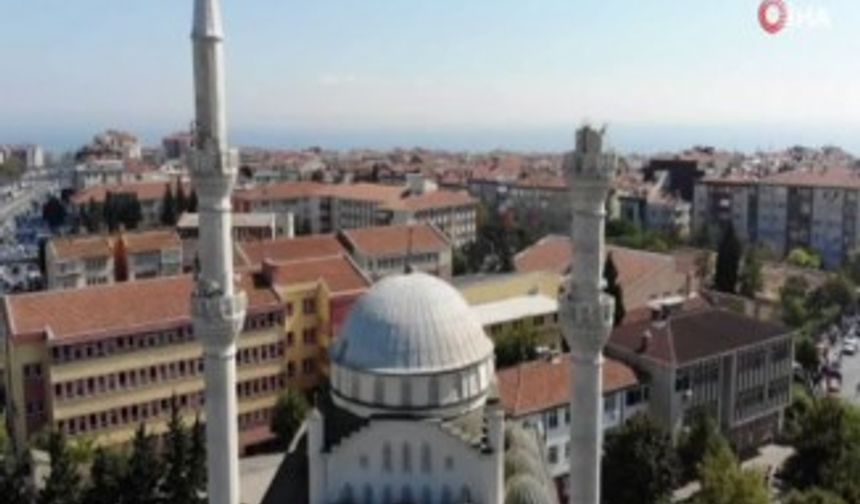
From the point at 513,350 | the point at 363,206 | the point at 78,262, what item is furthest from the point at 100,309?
the point at 363,206

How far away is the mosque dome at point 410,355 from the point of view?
22.6 meters

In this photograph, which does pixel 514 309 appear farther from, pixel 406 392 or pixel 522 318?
pixel 406 392

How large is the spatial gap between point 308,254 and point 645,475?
26.0 meters

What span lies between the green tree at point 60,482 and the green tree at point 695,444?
20187mm

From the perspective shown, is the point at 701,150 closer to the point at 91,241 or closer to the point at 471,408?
the point at 91,241

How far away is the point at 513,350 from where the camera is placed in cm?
4212

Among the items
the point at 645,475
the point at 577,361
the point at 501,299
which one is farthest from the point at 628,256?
the point at 577,361

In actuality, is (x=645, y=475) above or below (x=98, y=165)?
below

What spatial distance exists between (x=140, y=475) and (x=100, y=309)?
913 centimetres

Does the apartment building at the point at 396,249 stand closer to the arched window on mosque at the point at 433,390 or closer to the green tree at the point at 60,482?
the green tree at the point at 60,482

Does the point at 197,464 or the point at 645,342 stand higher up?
the point at 645,342

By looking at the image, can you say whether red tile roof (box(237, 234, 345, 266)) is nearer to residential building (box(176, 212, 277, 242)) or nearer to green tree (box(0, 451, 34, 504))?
residential building (box(176, 212, 277, 242))

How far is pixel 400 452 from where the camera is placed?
2172cm

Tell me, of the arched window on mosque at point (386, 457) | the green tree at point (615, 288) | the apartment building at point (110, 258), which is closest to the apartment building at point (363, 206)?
the apartment building at point (110, 258)
